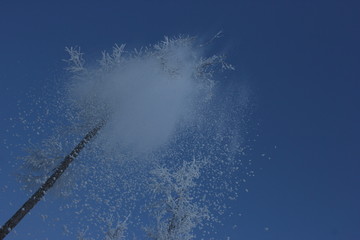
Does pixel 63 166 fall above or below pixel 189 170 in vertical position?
below

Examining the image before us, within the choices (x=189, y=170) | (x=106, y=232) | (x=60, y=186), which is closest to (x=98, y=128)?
(x=60, y=186)

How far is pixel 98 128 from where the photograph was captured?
19.5m

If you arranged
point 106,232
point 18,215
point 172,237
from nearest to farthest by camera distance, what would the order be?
point 18,215 → point 172,237 → point 106,232

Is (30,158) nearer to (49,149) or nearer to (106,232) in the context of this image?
(49,149)

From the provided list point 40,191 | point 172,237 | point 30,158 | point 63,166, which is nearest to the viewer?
point 40,191

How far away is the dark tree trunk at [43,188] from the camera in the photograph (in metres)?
15.0

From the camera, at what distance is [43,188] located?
16.5 m

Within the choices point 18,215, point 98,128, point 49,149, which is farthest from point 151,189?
point 18,215

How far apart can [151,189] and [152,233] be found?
2.59 meters

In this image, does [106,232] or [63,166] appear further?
[106,232]

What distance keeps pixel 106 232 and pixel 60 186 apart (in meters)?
8.99

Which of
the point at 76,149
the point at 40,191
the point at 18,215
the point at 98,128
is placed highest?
the point at 98,128

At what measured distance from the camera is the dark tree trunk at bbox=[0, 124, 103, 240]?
15.0 m

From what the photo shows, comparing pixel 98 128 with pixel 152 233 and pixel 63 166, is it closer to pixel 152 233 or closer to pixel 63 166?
pixel 63 166
